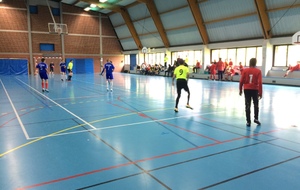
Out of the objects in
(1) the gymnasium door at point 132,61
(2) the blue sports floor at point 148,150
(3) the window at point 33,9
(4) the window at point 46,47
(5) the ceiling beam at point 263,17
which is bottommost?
(2) the blue sports floor at point 148,150

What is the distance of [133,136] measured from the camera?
6008 mm

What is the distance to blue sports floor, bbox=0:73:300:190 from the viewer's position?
3.77 metres

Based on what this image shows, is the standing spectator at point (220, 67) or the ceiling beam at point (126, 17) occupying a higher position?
the ceiling beam at point (126, 17)

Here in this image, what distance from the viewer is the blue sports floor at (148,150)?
3770 millimetres

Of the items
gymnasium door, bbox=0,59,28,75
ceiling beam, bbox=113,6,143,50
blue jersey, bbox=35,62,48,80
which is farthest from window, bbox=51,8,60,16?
blue jersey, bbox=35,62,48,80

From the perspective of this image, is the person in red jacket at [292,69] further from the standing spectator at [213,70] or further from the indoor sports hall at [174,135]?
the standing spectator at [213,70]

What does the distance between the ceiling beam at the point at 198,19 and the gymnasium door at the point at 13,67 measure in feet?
76.1

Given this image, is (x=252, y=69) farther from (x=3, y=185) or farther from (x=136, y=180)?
(x=3, y=185)

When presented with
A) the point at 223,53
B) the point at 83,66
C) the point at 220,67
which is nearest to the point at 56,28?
the point at 83,66

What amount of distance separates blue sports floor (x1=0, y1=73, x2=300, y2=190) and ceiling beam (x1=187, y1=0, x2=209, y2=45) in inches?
713

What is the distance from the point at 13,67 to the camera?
33.1 m

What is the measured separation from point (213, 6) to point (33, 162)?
22781mm

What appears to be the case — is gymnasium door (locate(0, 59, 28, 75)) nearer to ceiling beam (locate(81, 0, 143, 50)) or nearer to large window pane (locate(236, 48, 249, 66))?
ceiling beam (locate(81, 0, 143, 50))

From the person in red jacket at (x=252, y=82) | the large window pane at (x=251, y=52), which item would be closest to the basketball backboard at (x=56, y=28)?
the large window pane at (x=251, y=52)
